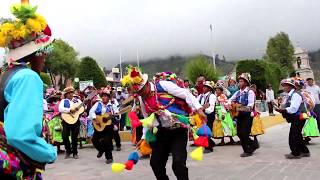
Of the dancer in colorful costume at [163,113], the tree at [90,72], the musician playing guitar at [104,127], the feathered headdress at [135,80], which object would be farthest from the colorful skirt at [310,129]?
the tree at [90,72]

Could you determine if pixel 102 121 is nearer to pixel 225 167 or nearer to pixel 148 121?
pixel 225 167

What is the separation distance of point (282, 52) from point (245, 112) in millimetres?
86909

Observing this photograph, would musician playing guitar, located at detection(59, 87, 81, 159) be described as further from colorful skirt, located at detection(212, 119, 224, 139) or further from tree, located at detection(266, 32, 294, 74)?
tree, located at detection(266, 32, 294, 74)

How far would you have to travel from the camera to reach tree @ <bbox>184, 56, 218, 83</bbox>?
68500 millimetres

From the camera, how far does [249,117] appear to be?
10352 millimetres

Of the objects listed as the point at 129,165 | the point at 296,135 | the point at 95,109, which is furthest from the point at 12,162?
the point at 95,109

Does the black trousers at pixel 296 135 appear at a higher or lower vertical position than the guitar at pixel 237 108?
lower

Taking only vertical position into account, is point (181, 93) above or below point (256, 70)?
below

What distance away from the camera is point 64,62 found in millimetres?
69688

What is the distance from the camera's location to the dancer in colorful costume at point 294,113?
9.34 metres

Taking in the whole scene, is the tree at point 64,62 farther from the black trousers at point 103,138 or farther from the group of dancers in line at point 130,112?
the black trousers at point 103,138

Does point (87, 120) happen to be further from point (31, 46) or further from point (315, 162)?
point (31, 46)

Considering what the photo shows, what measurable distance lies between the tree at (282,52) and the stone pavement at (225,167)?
84.3 m

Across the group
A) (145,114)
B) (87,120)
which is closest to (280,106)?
(145,114)
